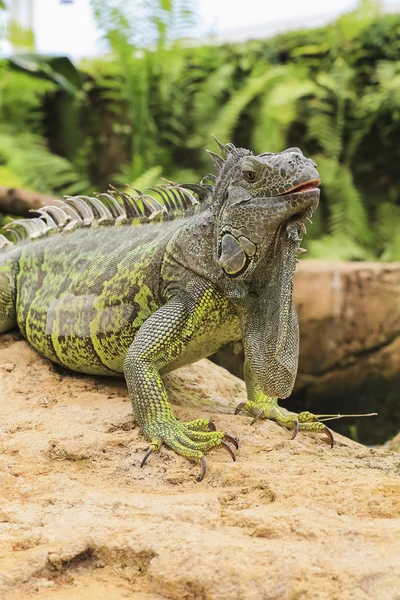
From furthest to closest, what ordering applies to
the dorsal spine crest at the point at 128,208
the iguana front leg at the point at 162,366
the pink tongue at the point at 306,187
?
1. the dorsal spine crest at the point at 128,208
2. the iguana front leg at the point at 162,366
3. the pink tongue at the point at 306,187

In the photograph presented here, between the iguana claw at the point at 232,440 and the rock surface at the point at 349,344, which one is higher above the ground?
the iguana claw at the point at 232,440

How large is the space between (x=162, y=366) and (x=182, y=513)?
1.27 m

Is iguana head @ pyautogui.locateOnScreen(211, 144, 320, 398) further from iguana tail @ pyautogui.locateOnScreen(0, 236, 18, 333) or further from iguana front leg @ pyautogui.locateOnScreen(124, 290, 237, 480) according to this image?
iguana tail @ pyautogui.locateOnScreen(0, 236, 18, 333)

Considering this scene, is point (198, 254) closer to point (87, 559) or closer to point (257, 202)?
point (257, 202)

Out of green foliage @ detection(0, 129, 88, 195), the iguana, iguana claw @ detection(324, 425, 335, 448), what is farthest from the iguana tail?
green foliage @ detection(0, 129, 88, 195)

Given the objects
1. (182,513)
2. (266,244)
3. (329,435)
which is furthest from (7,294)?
(182,513)

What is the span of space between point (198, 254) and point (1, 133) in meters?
10.7

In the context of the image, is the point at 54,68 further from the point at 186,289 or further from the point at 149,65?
the point at 186,289

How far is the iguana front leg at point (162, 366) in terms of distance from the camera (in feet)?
13.0

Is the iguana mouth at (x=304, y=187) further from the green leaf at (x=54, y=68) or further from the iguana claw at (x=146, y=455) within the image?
the green leaf at (x=54, y=68)

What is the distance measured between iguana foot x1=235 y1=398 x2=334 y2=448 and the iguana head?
61 centimetres

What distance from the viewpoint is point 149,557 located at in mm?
2771

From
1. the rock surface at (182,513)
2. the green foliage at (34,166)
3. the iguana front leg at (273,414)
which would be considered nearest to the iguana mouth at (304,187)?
the iguana front leg at (273,414)

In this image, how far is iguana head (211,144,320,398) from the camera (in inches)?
147
